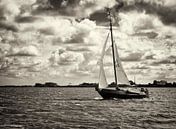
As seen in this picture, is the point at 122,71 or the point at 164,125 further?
the point at 122,71

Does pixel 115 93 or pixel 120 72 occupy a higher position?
pixel 120 72

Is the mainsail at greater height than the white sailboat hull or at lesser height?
greater

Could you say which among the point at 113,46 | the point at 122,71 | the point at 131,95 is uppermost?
the point at 113,46

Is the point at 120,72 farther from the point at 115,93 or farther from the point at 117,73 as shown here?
the point at 115,93

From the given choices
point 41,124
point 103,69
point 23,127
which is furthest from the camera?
point 103,69

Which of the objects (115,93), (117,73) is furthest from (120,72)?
(115,93)

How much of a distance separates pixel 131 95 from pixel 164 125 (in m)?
44.3

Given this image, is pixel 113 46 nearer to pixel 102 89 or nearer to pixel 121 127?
pixel 102 89

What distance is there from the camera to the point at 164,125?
1478 inches

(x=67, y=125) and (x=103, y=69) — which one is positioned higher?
(x=103, y=69)

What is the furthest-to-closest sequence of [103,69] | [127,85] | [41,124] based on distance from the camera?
[127,85], [103,69], [41,124]

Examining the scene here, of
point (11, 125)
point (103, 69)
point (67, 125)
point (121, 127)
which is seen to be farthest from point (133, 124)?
point (103, 69)

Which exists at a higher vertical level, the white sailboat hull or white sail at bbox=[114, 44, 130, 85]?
white sail at bbox=[114, 44, 130, 85]

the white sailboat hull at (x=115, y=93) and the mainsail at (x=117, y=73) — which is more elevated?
the mainsail at (x=117, y=73)
